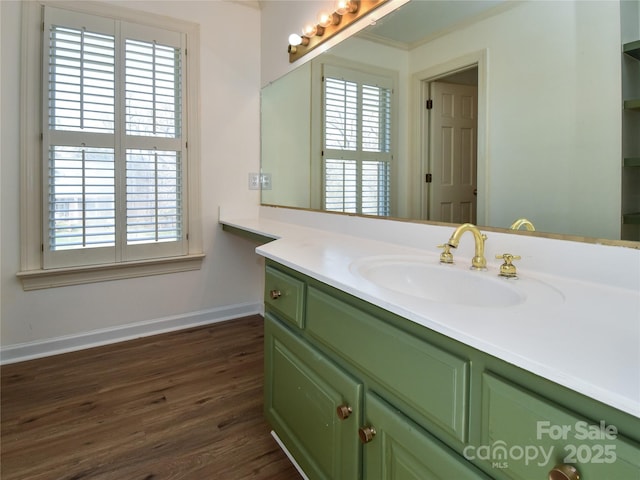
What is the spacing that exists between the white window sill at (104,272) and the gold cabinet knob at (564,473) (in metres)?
2.45

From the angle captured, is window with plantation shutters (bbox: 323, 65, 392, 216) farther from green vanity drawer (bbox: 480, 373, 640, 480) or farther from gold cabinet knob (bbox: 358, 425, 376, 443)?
green vanity drawer (bbox: 480, 373, 640, 480)

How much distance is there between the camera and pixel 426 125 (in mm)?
1491

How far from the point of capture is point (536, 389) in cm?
55

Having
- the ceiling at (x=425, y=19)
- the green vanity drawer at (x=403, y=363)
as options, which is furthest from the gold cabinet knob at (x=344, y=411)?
the ceiling at (x=425, y=19)

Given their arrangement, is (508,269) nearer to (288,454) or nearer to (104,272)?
(288,454)

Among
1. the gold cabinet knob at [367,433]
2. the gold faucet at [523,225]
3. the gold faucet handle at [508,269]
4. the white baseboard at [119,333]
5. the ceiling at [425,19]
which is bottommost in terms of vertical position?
the white baseboard at [119,333]

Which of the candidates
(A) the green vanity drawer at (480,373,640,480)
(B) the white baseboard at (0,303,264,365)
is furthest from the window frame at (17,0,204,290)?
(A) the green vanity drawer at (480,373,640,480)

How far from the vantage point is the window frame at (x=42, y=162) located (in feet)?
6.81

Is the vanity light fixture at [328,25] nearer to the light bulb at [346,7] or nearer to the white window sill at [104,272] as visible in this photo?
the light bulb at [346,7]

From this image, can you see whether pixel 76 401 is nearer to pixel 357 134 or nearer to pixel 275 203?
pixel 275 203

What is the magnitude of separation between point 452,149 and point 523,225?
0.40 metres

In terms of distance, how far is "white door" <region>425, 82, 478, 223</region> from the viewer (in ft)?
4.27

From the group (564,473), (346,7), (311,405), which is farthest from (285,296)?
(346,7)

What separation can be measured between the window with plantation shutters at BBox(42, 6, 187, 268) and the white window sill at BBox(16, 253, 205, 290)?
0.04 metres
